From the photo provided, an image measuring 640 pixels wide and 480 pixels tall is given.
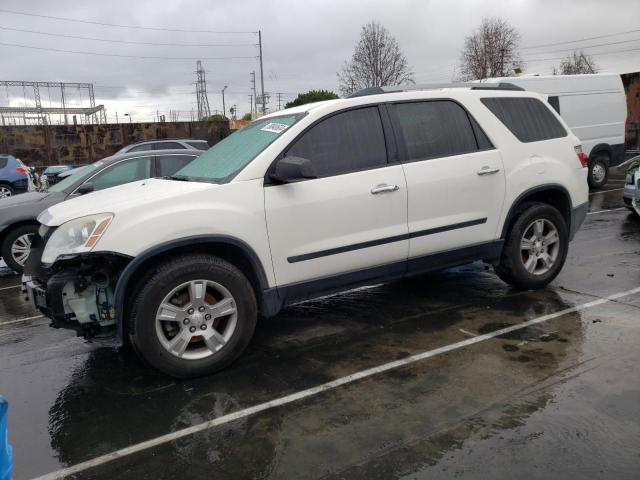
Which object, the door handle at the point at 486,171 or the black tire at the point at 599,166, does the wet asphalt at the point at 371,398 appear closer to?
the door handle at the point at 486,171

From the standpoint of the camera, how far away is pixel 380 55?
132 ft

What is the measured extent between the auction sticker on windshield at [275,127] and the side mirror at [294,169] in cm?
48

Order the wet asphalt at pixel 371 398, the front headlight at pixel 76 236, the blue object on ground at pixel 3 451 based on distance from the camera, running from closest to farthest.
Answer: the blue object on ground at pixel 3 451 < the wet asphalt at pixel 371 398 < the front headlight at pixel 76 236

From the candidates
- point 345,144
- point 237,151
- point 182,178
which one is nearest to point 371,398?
point 345,144

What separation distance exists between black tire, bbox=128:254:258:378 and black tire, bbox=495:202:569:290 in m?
2.61

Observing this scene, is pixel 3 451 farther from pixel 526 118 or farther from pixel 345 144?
pixel 526 118

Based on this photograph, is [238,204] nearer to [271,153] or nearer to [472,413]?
[271,153]

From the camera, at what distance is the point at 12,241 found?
775 centimetres

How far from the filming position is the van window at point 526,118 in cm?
526

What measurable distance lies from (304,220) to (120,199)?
1.33 metres

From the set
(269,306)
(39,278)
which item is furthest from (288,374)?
(39,278)

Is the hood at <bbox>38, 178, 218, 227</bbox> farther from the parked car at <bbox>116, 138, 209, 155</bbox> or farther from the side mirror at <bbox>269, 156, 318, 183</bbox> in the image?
the parked car at <bbox>116, 138, 209, 155</bbox>

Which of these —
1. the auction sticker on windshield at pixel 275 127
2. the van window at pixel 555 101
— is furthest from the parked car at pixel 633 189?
the auction sticker on windshield at pixel 275 127

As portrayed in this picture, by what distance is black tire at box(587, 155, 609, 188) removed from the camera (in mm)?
13500
